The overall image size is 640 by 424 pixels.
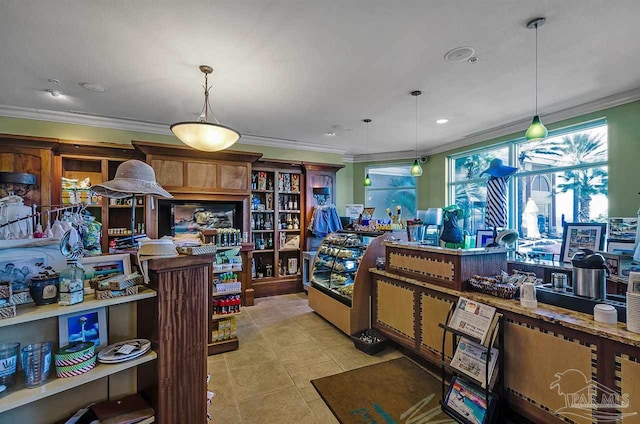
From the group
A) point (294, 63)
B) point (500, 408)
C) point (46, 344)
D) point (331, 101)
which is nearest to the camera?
point (46, 344)

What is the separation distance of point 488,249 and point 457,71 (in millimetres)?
1919

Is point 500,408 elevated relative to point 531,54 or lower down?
lower down

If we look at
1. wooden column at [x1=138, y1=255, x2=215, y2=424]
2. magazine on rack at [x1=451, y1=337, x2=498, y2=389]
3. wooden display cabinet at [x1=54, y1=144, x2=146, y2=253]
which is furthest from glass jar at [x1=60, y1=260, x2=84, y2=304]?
wooden display cabinet at [x1=54, y1=144, x2=146, y2=253]

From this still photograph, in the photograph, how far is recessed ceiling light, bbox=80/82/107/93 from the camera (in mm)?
3352

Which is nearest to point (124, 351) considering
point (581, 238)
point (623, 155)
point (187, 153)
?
point (187, 153)

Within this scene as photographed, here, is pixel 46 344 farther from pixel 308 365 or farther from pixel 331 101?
pixel 331 101

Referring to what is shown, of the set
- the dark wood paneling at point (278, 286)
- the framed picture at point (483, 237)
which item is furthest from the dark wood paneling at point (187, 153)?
the framed picture at point (483, 237)

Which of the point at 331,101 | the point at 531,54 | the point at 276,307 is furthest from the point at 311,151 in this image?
the point at 531,54

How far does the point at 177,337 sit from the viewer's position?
5.59 ft

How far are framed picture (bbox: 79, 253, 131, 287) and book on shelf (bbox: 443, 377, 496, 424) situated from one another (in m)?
2.51

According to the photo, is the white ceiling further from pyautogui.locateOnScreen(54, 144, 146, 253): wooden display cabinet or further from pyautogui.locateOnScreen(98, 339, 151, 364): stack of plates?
pyautogui.locateOnScreen(98, 339, 151, 364): stack of plates

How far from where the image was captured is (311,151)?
6.40 metres

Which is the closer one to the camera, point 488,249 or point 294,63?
point 488,249

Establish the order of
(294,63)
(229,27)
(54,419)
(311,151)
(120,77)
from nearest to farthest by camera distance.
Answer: (54,419) < (229,27) < (294,63) < (120,77) < (311,151)
